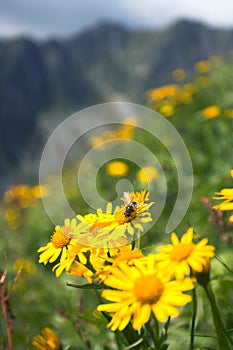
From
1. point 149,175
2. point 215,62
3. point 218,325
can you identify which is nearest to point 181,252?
point 218,325

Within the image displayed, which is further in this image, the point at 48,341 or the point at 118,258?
the point at 48,341

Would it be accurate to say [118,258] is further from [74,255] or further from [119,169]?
[119,169]

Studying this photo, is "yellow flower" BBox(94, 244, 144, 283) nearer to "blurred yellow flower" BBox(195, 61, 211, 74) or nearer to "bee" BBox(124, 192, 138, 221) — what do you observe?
"bee" BBox(124, 192, 138, 221)

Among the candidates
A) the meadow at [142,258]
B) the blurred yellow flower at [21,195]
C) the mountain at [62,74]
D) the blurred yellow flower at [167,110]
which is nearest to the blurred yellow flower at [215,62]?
the meadow at [142,258]

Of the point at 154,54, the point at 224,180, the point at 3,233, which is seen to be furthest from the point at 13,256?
the point at 154,54

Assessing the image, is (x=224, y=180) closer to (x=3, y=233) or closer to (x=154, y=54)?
(x=3, y=233)

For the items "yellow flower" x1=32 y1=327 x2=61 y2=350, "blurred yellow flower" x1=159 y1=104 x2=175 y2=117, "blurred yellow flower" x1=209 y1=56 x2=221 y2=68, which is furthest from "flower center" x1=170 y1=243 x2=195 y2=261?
"blurred yellow flower" x1=209 y1=56 x2=221 y2=68

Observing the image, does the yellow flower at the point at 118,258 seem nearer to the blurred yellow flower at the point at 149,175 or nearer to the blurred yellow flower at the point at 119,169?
the blurred yellow flower at the point at 149,175
